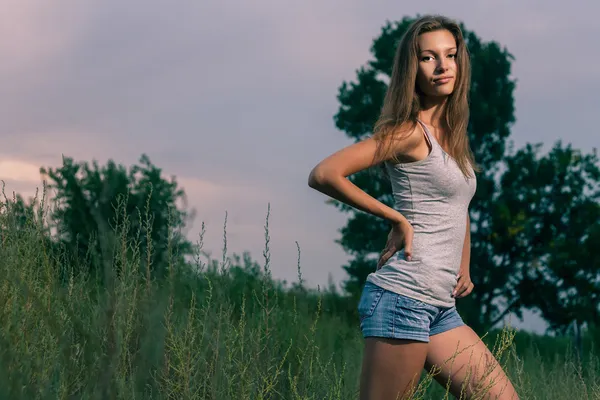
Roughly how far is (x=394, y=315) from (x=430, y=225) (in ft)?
1.36

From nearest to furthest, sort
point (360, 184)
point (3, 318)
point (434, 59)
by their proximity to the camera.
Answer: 1. point (434, 59)
2. point (3, 318)
3. point (360, 184)

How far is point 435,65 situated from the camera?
10.9 ft

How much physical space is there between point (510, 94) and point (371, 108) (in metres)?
3.90

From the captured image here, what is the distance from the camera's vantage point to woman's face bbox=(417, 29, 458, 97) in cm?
331

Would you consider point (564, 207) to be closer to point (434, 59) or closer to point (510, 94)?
point (510, 94)

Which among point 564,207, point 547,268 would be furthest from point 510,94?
point 547,268

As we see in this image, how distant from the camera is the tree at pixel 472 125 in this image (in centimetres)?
1898

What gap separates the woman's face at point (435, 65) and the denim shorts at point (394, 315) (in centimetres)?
99

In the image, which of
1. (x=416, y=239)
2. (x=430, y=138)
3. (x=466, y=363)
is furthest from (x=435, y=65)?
(x=466, y=363)

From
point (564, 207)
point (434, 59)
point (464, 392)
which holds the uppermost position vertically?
point (564, 207)

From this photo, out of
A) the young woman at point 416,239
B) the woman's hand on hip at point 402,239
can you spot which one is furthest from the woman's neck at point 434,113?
the woman's hand on hip at point 402,239

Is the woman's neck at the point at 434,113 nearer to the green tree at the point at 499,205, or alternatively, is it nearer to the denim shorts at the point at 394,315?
the denim shorts at the point at 394,315

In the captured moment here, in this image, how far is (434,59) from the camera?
3346 mm

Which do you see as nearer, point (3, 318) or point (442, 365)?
point (442, 365)
